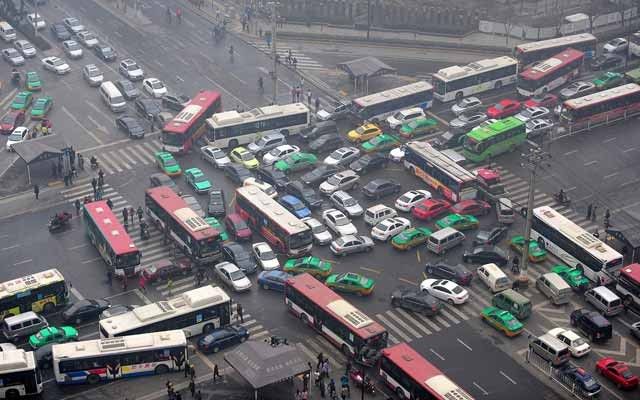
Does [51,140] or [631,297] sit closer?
[631,297]

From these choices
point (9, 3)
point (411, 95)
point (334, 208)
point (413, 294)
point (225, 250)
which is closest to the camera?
point (413, 294)

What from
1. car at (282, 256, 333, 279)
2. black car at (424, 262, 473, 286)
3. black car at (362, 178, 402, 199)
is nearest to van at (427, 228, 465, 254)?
black car at (424, 262, 473, 286)

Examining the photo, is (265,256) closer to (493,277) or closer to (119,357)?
(119,357)

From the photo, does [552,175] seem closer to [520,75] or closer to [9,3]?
[520,75]

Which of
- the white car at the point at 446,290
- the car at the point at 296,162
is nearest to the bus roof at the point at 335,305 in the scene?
the white car at the point at 446,290

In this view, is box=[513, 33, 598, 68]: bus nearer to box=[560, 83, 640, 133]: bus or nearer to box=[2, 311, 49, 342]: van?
box=[560, 83, 640, 133]: bus

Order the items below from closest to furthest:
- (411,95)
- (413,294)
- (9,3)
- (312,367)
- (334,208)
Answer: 1. (312,367)
2. (413,294)
3. (334,208)
4. (411,95)
5. (9,3)

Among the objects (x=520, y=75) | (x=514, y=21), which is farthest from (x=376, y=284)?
(x=514, y=21)
